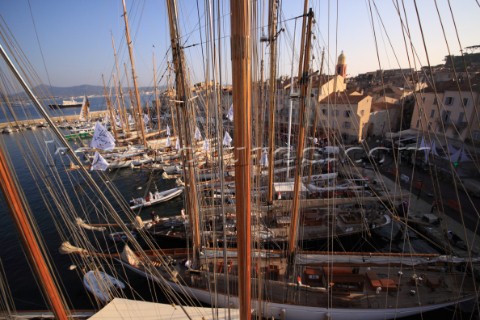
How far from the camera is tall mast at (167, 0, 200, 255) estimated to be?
706 cm

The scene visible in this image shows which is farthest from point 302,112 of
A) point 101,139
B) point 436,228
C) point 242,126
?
point 101,139

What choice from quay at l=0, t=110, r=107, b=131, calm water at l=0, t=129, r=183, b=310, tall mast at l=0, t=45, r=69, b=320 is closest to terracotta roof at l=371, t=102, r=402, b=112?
calm water at l=0, t=129, r=183, b=310

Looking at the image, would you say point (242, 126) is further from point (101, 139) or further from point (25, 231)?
point (101, 139)

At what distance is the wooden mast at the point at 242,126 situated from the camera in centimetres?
231

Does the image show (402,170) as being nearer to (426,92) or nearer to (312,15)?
(426,92)

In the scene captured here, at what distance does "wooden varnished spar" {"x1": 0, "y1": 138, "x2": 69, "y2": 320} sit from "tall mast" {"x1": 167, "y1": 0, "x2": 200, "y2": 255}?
4459 mm

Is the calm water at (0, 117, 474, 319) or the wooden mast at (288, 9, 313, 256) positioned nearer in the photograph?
the wooden mast at (288, 9, 313, 256)

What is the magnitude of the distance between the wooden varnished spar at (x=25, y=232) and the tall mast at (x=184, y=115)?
14.6 feet

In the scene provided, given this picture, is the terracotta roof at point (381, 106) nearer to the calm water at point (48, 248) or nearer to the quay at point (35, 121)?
the calm water at point (48, 248)

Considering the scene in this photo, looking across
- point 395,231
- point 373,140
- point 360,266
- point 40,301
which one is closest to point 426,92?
point 373,140

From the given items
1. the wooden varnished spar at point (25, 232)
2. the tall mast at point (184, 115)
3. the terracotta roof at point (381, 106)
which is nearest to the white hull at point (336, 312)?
the tall mast at point (184, 115)

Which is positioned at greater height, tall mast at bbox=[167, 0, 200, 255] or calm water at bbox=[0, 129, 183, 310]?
tall mast at bbox=[167, 0, 200, 255]

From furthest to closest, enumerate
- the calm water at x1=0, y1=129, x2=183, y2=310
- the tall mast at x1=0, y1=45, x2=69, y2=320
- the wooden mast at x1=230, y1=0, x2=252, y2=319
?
the calm water at x1=0, y1=129, x2=183, y2=310 < the tall mast at x1=0, y1=45, x2=69, y2=320 < the wooden mast at x1=230, y1=0, x2=252, y2=319

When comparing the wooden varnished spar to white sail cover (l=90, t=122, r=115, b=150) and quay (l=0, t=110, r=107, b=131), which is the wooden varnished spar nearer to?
quay (l=0, t=110, r=107, b=131)
